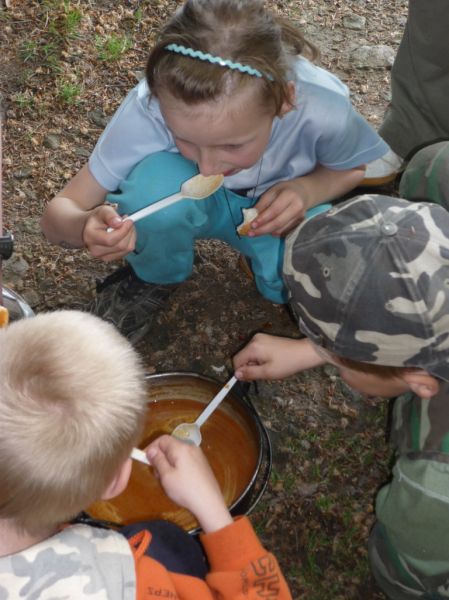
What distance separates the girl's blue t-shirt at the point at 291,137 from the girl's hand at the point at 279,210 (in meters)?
0.07

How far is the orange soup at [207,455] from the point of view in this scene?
146 centimetres

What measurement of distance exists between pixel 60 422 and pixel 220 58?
2.39ft

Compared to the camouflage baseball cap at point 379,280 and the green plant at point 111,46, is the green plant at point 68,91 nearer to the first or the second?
the green plant at point 111,46

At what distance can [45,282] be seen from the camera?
1921 mm

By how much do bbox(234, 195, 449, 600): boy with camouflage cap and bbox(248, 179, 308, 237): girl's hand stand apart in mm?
359

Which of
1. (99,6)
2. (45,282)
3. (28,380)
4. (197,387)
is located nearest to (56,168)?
(45,282)

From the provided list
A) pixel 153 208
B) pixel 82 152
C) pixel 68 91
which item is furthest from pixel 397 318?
pixel 68 91

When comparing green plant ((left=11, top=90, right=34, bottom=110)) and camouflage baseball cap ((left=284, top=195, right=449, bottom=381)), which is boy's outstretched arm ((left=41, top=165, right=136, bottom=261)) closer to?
camouflage baseball cap ((left=284, top=195, right=449, bottom=381))

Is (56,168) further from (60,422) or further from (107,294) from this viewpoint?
(60,422)

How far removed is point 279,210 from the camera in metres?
1.49

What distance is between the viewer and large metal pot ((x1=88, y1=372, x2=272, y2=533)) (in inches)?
56.9

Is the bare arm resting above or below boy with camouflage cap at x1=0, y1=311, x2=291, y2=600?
below

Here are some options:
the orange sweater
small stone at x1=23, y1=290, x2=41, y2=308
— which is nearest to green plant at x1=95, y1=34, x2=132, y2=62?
small stone at x1=23, y1=290, x2=41, y2=308

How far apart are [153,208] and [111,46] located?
110 cm
